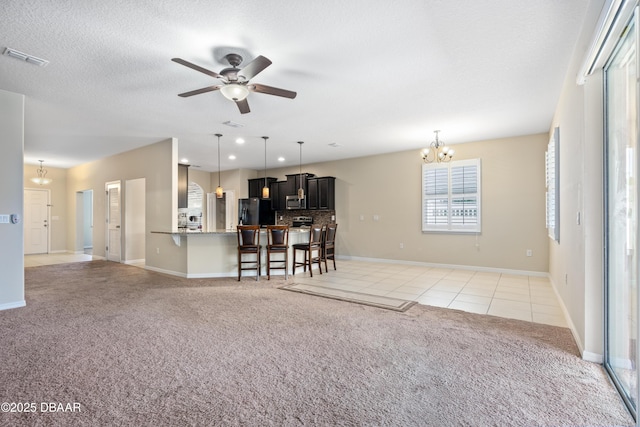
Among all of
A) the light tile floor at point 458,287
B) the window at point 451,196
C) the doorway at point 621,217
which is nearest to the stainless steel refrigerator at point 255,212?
the light tile floor at point 458,287

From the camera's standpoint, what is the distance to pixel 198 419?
65.2 inches

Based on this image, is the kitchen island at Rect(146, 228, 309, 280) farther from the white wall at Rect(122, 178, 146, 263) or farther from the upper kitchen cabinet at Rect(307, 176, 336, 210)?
the upper kitchen cabinet at Rect(307, 176, 336, 210)

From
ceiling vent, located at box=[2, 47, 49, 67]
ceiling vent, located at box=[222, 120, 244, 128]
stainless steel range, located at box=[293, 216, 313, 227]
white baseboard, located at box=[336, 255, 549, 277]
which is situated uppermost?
ceiling vent, located at box=[222, 120, 244, 128]

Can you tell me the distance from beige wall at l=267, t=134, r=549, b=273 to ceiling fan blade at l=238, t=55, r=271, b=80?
4.94 m

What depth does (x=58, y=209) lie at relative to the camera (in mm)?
9312

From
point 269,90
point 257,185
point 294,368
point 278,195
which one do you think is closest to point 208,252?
point 269,90

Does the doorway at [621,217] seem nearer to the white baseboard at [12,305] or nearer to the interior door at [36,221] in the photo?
the white baseboard at [12,305]

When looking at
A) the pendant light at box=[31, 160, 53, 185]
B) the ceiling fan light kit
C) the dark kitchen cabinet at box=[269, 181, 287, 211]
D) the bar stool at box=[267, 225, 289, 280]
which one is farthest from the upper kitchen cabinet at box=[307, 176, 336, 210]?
the pendant light at box=[31, 160, 53, 185]

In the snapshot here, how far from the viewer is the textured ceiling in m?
2.27

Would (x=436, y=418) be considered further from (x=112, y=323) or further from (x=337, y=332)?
(x=112, y=323)

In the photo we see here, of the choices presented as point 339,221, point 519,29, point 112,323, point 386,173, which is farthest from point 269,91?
point 339,221

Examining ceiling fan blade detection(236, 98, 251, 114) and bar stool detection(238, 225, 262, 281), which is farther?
bar stool detection(238, 225, 262, 281)

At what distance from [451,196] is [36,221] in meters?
11.4

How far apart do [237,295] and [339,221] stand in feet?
13.8
